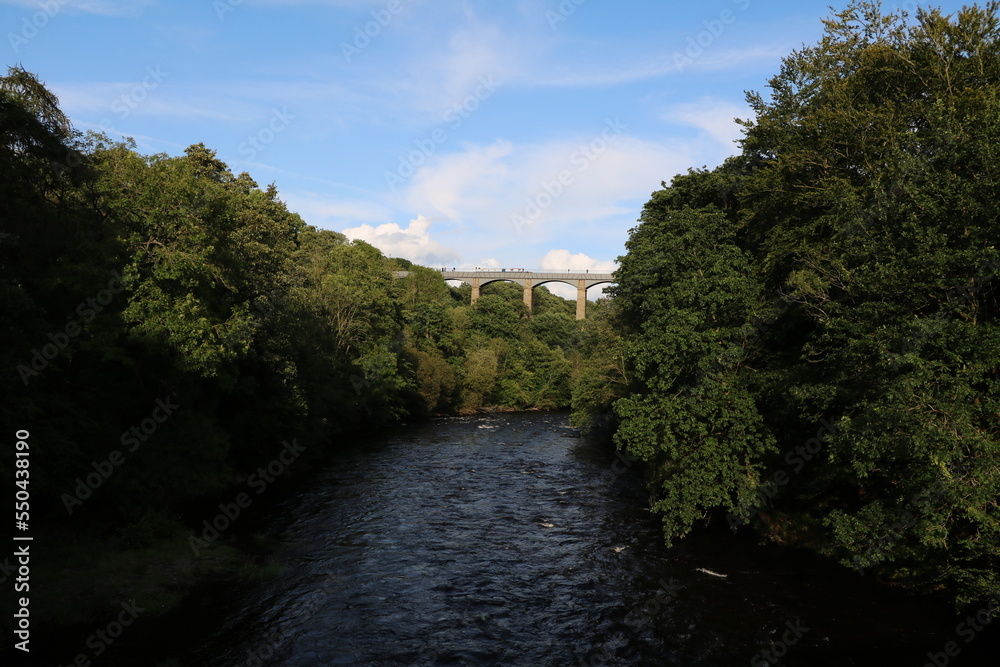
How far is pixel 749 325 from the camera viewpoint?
73.6 feet

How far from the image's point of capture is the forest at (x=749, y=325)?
1588cm

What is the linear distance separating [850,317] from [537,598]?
12625 millimetres

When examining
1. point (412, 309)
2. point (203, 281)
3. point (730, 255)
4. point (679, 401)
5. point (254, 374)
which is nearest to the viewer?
point (679, 401)

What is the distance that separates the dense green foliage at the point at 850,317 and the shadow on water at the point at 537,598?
68.7 inches

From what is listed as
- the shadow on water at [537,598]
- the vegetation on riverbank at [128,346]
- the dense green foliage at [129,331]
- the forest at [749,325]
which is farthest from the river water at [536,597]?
the dense green foliage at [129,331]

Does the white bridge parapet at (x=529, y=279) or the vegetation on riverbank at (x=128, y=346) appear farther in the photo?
the white bridge parapet at (x=529, y=279)

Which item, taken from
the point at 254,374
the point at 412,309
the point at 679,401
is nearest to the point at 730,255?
the point at 679,401

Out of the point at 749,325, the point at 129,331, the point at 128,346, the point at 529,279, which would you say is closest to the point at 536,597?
the point at 749,325

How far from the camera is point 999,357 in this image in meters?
15.2

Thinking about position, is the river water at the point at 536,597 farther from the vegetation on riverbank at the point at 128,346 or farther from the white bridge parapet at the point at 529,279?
the white bridge parapet at the point at 529,279

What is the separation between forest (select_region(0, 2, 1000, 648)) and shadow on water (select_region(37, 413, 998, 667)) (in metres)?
1.61

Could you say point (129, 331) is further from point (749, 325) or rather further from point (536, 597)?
point (749, 325)

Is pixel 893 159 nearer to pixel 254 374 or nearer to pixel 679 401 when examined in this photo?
pixel 679 401

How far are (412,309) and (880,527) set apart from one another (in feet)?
218
